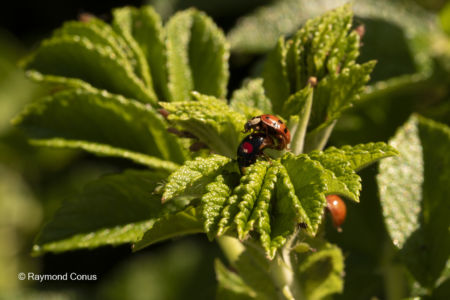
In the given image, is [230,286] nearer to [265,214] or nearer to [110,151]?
[110,151]

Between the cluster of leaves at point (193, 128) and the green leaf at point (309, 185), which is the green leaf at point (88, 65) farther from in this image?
the green leaf at point (309, 185)

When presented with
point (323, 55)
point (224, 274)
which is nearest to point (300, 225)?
point (323, 55)

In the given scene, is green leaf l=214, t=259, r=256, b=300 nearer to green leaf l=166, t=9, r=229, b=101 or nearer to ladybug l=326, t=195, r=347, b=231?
ladybug l=326, t=195, r=347, b=231

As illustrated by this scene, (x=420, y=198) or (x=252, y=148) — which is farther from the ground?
(x=252, y=148)

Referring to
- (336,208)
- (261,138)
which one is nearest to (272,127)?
(261,138)

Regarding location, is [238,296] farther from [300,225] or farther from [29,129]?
[29,129]

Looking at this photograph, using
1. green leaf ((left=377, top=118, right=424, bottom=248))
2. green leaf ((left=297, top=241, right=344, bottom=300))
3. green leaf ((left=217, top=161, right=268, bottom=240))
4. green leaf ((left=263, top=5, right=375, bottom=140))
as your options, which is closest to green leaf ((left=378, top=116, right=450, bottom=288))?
green leaf ((left=377, top=118, right=424, bottom=248))
